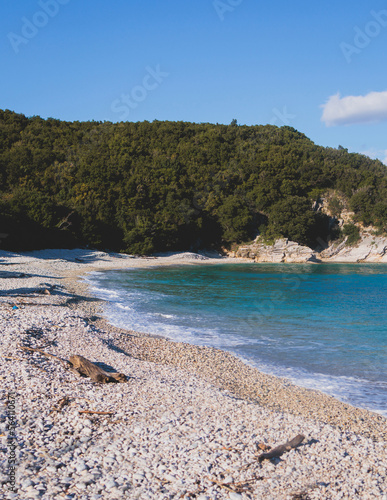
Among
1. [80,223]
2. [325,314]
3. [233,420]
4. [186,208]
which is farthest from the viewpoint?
[186,208]

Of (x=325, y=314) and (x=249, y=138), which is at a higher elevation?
(x=249, y=138)

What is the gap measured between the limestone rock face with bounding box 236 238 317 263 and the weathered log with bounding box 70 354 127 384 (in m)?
52.6

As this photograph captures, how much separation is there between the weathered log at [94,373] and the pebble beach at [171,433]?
175 millimetres

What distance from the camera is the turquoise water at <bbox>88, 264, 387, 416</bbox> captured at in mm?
9797

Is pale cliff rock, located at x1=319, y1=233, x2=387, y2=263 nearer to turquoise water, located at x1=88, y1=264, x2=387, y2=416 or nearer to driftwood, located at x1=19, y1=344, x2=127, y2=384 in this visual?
turquoise water, located at x1=88, y1=264, x2=387, y2=416

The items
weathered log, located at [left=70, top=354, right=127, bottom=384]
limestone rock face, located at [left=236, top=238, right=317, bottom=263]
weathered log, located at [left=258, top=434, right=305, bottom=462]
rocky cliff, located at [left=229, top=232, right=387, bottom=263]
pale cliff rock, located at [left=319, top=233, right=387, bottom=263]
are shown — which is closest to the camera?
weathered log, located at [left=258, top=434, right=305, bottom=462]

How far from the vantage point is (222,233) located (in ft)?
211

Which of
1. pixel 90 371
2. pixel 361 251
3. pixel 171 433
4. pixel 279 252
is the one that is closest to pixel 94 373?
pixel 90 371

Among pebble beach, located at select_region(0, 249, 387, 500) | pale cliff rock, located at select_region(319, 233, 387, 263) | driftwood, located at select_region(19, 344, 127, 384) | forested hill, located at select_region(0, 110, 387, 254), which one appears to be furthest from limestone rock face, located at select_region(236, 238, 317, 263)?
driftwood, located at select_region(19, 344, 127, 384)

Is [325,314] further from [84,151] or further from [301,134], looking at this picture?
[301,134]

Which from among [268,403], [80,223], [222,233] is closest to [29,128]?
[80,223]

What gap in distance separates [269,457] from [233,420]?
117 centimetres

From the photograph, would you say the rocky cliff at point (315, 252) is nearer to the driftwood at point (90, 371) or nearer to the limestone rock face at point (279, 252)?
the limestone rock face at point (279, 252)

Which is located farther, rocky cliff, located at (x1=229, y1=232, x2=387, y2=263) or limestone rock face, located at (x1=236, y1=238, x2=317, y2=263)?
rocky cliff, located at (x1=229, y1=232, x2=387, y2=263)
